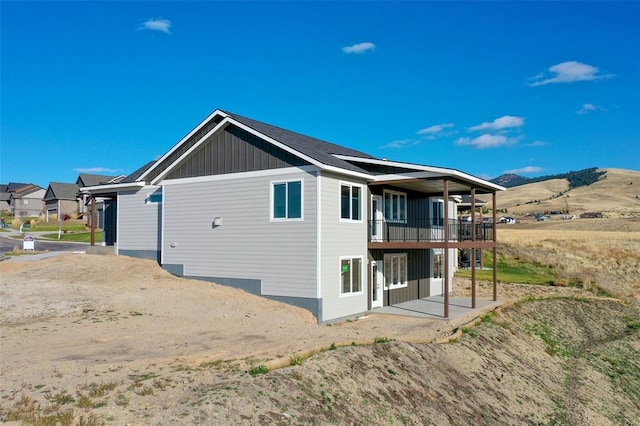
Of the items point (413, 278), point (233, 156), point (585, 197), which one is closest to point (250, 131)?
point (233, 156)

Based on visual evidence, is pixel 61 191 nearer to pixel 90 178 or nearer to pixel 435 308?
pixel 90 178

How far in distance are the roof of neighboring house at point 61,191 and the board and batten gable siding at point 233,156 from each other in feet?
179

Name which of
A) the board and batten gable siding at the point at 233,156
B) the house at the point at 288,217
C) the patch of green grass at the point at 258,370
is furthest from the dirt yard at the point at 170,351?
the board and batten gable siding at the point at 233,156

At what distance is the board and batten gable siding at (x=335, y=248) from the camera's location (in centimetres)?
1738

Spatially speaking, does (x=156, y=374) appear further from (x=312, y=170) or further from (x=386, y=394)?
(x=312, y=170)

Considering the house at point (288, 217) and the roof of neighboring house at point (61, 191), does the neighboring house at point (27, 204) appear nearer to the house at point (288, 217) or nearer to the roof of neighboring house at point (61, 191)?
the roof of neighboring house at point (61, 191)

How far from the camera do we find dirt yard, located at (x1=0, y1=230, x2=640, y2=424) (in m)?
7.94

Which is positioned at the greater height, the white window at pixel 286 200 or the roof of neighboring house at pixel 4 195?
the roof of neighboring house at pixel 4 195

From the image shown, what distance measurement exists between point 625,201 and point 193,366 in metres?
147

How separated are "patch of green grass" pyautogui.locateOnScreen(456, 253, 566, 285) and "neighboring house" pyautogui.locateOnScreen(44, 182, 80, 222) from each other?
5458 centimetres

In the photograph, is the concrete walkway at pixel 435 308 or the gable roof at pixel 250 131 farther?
the concrete walkway at pixel 435 308

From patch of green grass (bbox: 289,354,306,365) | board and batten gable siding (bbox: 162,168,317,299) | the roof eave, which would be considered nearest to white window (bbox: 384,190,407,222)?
the roof eave

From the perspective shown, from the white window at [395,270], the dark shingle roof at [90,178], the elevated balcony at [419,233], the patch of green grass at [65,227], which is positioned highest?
the dark shingle roof at [90,178]

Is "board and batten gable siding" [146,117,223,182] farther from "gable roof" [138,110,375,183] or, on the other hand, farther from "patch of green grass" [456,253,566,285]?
"patch of green grass" [456,253,566,285]
